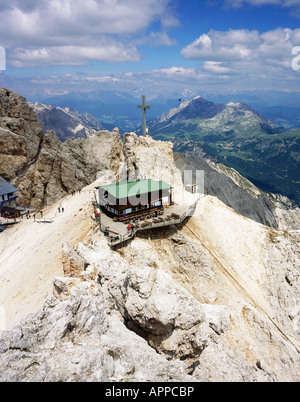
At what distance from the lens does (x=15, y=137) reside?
83.9 m

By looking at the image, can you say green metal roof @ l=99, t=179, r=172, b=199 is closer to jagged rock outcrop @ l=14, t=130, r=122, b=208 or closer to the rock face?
jagged rock outcrop @ l=14, t=130, r=122, b=208

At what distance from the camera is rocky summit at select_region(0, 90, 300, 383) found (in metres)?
17.2

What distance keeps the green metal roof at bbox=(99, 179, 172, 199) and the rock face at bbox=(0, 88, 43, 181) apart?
60.3 metres

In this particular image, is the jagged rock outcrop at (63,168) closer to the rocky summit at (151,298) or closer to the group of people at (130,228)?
the rocky summit at (151,298)

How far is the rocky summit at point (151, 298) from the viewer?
17250 mm

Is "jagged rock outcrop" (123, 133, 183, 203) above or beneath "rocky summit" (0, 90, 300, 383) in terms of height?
above

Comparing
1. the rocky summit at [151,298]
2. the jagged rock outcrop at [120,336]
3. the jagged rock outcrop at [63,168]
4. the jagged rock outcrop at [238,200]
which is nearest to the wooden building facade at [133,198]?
the rocky summit at [151,298]

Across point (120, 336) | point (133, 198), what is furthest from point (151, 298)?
point (133, 198)

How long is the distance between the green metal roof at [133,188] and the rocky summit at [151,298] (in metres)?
5.73

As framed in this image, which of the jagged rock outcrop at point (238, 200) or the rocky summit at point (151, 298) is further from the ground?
the rocky summit at point (151, 298)

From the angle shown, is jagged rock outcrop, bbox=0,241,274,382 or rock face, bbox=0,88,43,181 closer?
→ jagged rock outcrop, bbox=0,241,274,382

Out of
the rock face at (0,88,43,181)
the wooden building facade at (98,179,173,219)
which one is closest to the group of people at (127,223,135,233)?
the wooden building facade at (98,179,173,219)

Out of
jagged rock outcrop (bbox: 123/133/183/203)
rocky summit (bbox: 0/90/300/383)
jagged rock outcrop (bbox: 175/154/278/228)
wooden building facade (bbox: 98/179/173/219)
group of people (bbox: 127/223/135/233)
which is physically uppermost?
jagged rock outcrop (bbox: 123/133/183/203)
